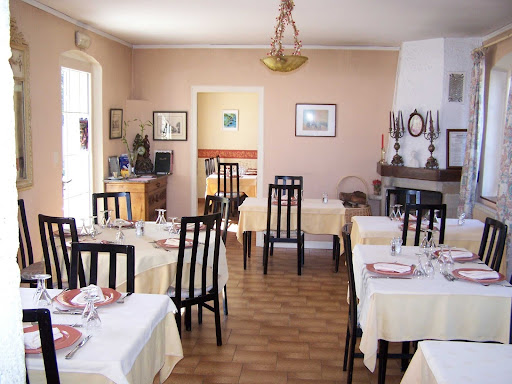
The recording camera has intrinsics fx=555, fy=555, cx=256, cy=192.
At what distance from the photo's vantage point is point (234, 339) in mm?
4297

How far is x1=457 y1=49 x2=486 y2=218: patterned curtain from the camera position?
6211 millimetres

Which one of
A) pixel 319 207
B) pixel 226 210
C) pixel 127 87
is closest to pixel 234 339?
pixel 226 210

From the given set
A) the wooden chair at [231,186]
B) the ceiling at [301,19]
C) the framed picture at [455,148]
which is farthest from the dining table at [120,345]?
the wooden chair at [231,186]

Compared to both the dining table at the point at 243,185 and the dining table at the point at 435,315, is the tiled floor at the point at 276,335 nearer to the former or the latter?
the dining table at the point at 435,315

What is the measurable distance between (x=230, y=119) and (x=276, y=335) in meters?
7.78

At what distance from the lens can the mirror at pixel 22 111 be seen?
500 centimetres

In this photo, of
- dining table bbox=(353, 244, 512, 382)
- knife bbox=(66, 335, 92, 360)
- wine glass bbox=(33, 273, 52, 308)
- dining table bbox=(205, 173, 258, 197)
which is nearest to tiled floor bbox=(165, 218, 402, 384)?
dining table bbox=(353, 244, 512, 382)

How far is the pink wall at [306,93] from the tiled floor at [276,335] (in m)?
2.08

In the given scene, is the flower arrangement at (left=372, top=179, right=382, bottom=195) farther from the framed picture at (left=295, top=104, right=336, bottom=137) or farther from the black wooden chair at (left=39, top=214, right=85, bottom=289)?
the black wooden chair at (left=39, top=214, right=85, bottom=289)

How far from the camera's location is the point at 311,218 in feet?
20.7

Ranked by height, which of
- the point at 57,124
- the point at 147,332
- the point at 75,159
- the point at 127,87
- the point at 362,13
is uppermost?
the point at 362,13

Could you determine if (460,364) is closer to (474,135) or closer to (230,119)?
(474,135)

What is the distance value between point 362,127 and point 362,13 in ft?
8.10

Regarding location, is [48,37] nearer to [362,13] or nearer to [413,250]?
[362,13]
